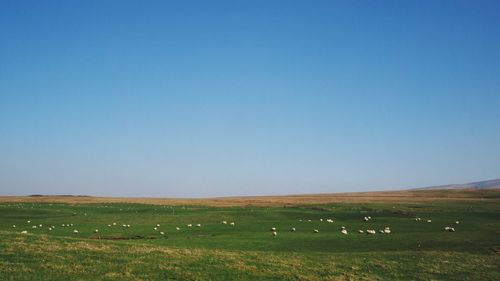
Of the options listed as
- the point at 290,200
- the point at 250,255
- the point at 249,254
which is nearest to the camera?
the point at 250,255

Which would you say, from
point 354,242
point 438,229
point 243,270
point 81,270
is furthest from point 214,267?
point 438,229

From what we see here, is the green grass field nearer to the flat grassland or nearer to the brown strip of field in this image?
the flat grassland

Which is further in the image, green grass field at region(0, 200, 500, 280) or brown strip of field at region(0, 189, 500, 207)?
brown strip of field at region(0, 189, 500, 207)

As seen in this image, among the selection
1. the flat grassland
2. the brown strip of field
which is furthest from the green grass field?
the brown strip of field

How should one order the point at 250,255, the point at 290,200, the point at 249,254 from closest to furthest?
the point at 250,255
the point at 249,254
the point at 290,200

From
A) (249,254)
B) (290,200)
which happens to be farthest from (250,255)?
(290,200)

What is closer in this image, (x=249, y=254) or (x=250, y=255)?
(x=250, y=255)

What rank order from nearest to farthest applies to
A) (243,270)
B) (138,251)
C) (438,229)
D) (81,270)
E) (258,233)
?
1. (81,270)
2. (243,270)
3. (138,251)
4. (258,233)
5. (438,229)

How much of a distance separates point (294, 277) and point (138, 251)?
1012 cm

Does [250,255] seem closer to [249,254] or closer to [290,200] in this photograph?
[249,254]

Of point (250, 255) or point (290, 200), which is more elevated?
point (250, 255)

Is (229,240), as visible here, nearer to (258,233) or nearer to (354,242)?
(258,233)

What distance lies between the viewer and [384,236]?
135 feet

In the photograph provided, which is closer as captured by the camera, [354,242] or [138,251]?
[138,251]
